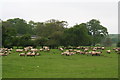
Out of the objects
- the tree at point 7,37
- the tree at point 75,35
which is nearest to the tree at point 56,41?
the tree at point 75,35

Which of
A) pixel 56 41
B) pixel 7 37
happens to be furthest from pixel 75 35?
pixel 7 37

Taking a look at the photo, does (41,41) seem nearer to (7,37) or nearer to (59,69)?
(7,37)

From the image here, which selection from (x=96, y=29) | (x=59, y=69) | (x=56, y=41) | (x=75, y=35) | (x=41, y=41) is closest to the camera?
(x=59, y=69)

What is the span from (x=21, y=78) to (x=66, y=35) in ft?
81.9

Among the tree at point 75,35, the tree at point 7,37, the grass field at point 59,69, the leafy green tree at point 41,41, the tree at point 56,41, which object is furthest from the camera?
the leafy green tree at point 41,41

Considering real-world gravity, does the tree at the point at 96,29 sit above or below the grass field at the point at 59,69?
above

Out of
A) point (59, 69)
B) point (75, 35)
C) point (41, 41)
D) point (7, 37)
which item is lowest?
point (59, 69)

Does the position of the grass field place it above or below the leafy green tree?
below

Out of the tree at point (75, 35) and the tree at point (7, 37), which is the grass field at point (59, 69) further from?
the tree at point (7, 37)

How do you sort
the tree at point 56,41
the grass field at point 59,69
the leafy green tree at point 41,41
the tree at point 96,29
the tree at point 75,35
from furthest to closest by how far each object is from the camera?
the tree at point 96,29 → the leafy green tree at point 41,41 → the tree at point 56,41 → the tree at point 75,35 → the grass field at point 59,69

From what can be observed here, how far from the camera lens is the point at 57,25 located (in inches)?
1919

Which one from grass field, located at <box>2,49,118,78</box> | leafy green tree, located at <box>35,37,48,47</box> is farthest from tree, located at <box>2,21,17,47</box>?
grass field, located at <box>2,49,118,78</box>

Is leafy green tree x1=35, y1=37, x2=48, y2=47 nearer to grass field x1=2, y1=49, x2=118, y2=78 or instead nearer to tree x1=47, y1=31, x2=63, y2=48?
tree x1=47, y1=31, x2=63, y2=48

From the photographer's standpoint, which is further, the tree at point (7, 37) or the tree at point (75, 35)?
the tree at point (7, 37)
